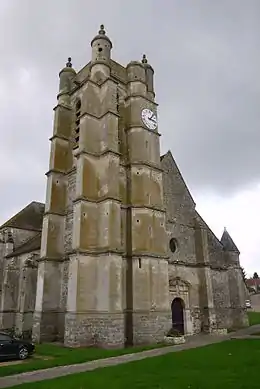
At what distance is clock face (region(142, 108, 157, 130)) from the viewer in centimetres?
2407

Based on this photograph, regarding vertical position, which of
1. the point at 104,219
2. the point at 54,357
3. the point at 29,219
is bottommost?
the point at 54,357

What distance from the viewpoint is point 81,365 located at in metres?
12.2

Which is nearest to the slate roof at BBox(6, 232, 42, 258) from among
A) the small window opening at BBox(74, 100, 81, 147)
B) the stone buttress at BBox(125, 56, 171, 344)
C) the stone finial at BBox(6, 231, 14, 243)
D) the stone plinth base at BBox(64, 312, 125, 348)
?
the stone finial at BBox(6, 231, 14, 243)

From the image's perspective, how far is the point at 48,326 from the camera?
19.5 meters

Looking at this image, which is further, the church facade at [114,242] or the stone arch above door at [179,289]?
the stone arch above door at [179,289]

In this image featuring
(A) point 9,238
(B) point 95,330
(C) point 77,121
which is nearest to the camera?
(B) point 95,330

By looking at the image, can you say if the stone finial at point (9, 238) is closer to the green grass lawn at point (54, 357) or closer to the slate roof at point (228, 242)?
the green grass lawn at point (54, 357)

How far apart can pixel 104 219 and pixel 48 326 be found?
706 centimetres

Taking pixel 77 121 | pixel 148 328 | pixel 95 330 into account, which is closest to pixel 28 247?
pixel 77 121

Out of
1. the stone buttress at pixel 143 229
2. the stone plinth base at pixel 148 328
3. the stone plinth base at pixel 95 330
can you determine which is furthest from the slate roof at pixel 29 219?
the stone plinth base at pixel 148 328

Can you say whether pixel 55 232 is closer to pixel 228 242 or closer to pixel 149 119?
pixel 149 119

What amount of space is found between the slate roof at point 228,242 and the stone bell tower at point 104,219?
9.75 m

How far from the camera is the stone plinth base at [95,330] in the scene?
17203 mm

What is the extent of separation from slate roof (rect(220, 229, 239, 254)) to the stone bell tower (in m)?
9.75
